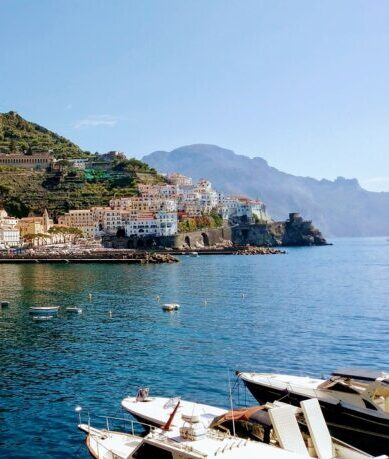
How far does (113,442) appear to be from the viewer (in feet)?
56.6

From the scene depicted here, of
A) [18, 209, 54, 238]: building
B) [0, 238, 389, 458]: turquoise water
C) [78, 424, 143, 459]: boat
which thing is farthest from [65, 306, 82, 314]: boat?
[18, 209, 54, 238]: building

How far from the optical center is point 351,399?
19.9m

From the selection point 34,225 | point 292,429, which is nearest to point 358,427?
point 292,429

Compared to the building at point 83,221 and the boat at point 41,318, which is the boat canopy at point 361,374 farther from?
the building at point 83,221

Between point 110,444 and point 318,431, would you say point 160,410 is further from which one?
point 318,431

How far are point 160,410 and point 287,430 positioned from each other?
564 centimetres

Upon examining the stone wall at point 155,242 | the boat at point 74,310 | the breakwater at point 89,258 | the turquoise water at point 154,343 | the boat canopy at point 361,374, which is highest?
the stone wall at point 155,242

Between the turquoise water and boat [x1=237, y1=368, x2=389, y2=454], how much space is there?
17.0 feet

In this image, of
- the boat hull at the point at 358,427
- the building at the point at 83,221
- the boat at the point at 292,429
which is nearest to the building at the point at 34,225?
the building at the point at 83,221

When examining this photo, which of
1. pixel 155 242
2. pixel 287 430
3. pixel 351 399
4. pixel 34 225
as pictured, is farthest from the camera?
pixel 155 242

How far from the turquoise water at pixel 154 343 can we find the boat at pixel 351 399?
5.19 metres

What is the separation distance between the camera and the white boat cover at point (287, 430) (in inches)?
600

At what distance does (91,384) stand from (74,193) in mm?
165479

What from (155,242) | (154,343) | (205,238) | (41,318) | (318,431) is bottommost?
(154,343)
